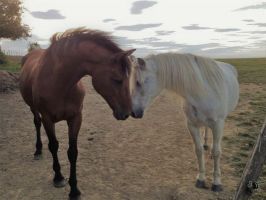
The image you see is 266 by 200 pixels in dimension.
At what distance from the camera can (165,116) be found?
10719mm

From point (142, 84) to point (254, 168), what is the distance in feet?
6.45

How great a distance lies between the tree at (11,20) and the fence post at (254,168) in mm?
22592

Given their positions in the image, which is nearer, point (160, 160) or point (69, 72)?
point (69, 72)

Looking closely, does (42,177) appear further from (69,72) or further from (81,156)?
(69,72)

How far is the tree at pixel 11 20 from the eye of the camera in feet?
76.4

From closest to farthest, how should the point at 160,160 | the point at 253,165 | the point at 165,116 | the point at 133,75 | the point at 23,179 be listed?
the point at 253,165, the point at 133,75, the point at 23,179, the point at 160,160, the point at 165,116

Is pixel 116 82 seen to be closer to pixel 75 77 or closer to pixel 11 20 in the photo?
pixel 75 77

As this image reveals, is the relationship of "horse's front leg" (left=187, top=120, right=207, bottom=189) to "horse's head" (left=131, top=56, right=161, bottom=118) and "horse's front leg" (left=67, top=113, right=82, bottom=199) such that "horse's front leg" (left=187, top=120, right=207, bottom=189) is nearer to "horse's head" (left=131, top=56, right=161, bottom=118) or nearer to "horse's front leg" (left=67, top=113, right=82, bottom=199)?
"horse's head" (left=131, top=56, right=161, bottom=118)

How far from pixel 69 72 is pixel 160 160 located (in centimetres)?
295

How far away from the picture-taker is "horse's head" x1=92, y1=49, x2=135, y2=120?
3.86m

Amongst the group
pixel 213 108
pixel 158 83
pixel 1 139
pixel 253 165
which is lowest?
pixel 1 139

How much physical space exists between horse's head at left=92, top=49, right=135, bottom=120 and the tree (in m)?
21.4

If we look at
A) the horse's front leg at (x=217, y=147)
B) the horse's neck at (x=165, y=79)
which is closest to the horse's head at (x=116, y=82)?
the horse's neck at (x=165, y=79)

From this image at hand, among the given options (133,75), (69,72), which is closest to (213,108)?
(133,75)
